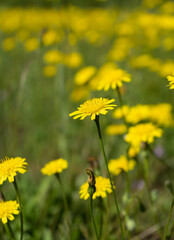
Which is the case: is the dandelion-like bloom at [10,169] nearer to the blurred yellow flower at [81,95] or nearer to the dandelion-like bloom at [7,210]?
the dandelion-like bloom at [7,210]

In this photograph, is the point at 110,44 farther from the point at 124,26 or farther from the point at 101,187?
the point at 101,187

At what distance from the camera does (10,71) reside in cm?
466

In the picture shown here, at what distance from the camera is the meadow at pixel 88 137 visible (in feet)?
4.89

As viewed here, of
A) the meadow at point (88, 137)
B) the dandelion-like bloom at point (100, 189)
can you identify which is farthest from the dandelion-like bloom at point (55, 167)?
the dandelion-like bloom at point (100, 189)

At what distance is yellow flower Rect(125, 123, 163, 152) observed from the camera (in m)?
1.52

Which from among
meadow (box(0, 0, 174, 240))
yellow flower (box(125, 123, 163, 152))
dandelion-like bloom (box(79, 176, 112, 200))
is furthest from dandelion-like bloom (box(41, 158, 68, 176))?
yellow flower (box(125, 123, 163, 152))

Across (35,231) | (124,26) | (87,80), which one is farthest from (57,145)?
(124,26)

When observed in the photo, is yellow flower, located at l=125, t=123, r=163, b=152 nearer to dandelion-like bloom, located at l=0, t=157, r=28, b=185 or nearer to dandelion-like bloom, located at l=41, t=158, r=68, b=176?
dandelion-like bloom, located at l=41, t=158, r=68, b=176

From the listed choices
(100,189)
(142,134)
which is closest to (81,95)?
(142,134)

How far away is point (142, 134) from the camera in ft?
5.08

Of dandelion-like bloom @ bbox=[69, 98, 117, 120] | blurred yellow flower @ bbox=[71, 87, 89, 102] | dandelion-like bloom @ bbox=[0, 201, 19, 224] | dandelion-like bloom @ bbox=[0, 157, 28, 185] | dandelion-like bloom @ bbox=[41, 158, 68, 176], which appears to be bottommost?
dandelion-like bloom @ bbox=[0, 201, 19, 224]

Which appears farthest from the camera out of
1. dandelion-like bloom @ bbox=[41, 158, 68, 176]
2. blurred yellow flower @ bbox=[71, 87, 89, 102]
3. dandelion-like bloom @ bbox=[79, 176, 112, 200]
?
blurred yellow flower @ bbox=[71, 87, 89, 102]

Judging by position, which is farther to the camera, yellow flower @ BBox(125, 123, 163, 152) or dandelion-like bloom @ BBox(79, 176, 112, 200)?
yellow flower @ BBox(125, 123, 163, 152)

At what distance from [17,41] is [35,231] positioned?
12.7 ft
